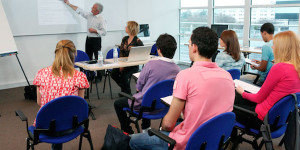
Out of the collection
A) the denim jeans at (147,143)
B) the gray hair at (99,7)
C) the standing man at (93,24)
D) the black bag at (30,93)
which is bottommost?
the black bag at (30,93)

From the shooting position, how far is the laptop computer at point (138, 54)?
4.29 metres

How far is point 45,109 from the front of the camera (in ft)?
6.77

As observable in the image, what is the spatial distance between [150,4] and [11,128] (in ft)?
16.0

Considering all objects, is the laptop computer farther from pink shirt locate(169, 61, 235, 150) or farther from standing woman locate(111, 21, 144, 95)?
pink shirt locate(169, 61, 235, 150)

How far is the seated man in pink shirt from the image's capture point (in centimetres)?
164

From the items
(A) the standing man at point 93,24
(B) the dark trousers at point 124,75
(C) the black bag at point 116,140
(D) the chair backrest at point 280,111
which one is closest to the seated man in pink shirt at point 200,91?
(C) the black bag at point 116,140

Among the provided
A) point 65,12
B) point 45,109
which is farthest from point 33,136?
point 65,12

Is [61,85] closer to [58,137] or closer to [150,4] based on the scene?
[58,137]

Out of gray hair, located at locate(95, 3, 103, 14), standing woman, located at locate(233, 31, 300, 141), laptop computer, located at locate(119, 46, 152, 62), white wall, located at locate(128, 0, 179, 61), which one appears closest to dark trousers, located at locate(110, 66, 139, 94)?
laptop computer, located at locate(119, 46, 152, 62)

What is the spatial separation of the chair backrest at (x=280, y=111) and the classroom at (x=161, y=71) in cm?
→ 1

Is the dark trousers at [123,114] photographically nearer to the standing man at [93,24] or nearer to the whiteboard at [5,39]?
the whiteboard at [5,39]

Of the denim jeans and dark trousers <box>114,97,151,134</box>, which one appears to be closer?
the denim jeans

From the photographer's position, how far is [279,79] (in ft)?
7.45

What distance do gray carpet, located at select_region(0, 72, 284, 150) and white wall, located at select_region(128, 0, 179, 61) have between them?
2.33 metres
